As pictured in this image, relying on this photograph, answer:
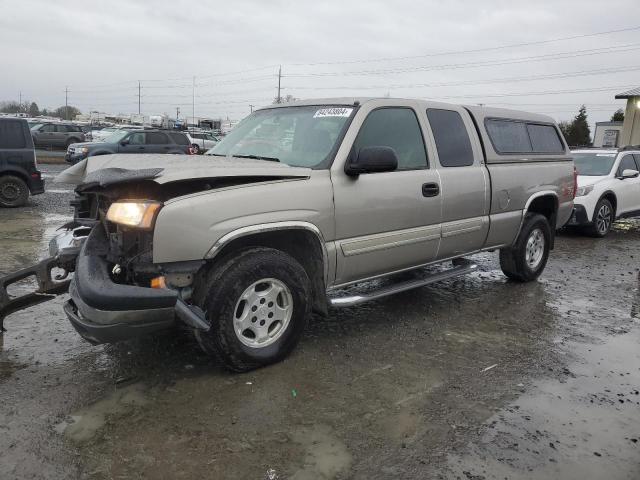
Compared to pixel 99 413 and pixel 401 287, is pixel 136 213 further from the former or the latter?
pixel 401 287

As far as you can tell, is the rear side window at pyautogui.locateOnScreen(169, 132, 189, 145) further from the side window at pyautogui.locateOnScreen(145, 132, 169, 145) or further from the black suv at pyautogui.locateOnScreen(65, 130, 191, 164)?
the side window at pyautogui.locateOnScreen(145, 132, 169, 145)

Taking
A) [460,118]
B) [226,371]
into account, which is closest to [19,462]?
[226,371]

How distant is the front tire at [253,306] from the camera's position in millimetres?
3467

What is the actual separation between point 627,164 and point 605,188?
1.44 metres

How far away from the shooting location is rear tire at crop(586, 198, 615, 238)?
10.1 m

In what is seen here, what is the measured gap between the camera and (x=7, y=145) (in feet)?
36.3

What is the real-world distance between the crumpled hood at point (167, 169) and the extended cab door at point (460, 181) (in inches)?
61.3

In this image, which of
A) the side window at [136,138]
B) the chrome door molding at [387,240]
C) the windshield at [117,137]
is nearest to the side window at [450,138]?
the chrome door molding at [387,240]

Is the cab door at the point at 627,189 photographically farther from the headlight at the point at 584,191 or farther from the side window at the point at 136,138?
the side window at the point at 136,138

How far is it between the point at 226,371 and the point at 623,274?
5.90 m

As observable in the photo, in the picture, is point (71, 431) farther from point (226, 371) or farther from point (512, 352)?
point (512, 352)

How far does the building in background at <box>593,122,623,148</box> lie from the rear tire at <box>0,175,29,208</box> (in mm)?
31566

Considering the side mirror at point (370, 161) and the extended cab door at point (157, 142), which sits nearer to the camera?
the side mirror at point (370, 161)

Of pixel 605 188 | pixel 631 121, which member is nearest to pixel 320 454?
pixel 605 188
